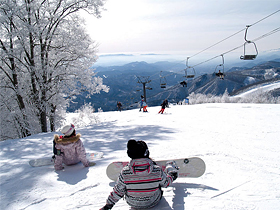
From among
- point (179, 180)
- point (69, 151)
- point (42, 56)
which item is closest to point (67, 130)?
point (69, 151)

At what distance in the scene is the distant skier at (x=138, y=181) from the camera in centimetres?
272

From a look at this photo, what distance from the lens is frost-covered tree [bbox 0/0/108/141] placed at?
1212 cm

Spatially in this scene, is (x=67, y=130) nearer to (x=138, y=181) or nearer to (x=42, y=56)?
(x=138, y=181)

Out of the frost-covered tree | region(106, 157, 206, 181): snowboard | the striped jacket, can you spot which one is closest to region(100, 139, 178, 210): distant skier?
the striped jacket

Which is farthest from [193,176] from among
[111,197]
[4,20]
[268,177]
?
[4,20]

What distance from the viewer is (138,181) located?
109 inches

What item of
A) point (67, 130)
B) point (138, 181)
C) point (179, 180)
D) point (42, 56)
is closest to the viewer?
point (138, 181)

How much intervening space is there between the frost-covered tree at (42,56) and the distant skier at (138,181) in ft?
38.9

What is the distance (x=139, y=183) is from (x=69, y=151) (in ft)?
8.05

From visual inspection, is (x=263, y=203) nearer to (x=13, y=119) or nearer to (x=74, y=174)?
(x=74, y=174)

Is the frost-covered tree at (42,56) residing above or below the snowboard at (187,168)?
above

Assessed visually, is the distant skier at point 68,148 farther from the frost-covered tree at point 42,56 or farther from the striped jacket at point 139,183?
the frost-covered tree at point 42,56

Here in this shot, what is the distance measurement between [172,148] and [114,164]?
265 centimetres

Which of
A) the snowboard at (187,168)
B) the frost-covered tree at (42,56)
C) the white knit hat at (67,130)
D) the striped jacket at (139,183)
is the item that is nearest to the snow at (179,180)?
the snowboard at (187,168)
